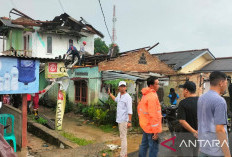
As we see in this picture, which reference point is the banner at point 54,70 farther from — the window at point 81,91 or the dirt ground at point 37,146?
the window at point 81,91

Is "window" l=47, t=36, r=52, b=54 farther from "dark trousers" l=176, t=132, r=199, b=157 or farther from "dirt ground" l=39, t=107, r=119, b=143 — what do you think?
"dark trousers" l=176, t=132, r=199, b=157

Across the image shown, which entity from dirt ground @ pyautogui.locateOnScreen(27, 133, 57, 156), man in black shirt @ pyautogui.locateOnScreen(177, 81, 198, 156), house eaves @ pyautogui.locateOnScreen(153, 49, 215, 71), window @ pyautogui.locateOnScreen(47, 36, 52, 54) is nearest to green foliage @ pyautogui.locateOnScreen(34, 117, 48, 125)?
dirt ground @ pyautogui.locateOnScreen(27, 133, 57, 156)

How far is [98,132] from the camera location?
29.7ft

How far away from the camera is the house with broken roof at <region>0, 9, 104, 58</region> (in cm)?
1764

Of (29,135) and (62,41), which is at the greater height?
(62,41)

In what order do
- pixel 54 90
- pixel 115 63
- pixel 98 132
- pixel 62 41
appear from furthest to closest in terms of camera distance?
pixel 62 41, pixel 54 90, pixel 115 63, pixel 98 132

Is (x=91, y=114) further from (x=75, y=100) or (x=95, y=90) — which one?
(x=75, y=100)

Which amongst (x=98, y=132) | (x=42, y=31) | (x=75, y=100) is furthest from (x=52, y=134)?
(x=42, y=31)

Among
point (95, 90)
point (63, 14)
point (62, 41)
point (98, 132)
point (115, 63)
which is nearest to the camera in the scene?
point (98, 132)

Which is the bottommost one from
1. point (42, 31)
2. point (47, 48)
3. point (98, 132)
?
point (98, 132)

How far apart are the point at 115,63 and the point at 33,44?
8418 mm

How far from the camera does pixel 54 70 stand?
8.00 metres

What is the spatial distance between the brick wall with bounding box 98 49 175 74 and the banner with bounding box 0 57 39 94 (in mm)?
6485

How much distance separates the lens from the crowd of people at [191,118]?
262 centimetres
